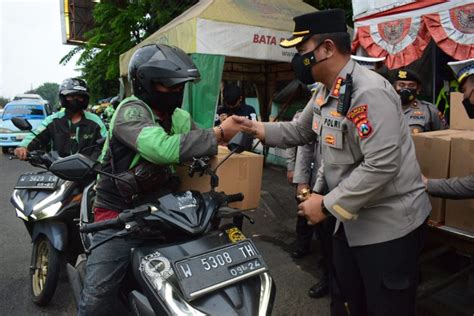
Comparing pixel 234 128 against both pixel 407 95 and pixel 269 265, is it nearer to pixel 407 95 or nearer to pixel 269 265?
pixel 407 95

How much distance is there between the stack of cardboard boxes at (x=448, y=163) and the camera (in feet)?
7.82

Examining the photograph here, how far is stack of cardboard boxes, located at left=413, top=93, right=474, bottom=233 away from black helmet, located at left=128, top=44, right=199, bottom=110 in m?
1.58

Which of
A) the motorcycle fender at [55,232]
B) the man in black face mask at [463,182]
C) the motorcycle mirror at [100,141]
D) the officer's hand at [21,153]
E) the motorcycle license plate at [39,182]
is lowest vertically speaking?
the motorcycle fender at [55,232]

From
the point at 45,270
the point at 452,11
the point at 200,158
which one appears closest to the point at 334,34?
the point at 200,158

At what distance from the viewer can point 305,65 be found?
1959 millimetres

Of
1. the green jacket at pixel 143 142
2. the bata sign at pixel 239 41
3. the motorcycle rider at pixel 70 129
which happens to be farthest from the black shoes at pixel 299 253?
the bata sign at pixel 239 41

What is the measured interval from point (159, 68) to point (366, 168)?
40.4 inches

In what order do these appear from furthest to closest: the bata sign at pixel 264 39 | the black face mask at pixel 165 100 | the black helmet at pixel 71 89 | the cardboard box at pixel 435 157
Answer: the bata sign at pixel 264 39, the black helmet at pixel 71 89, the cardboard box at pixel 435 157, the black face mask at pixel 165 100

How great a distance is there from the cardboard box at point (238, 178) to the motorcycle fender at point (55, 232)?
1339 millimetres

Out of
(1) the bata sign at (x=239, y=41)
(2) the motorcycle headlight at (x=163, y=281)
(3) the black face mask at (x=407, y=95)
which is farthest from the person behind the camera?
(1) the bata sign at (x=239, y=41)

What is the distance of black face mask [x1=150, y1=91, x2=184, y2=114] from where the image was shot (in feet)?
6.61

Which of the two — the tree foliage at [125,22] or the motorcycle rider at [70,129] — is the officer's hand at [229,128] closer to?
the motorcycle rider at [70,129]

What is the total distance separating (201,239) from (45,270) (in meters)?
2.26

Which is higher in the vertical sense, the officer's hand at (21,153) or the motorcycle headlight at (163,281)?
the officer's hand at (21,153)
